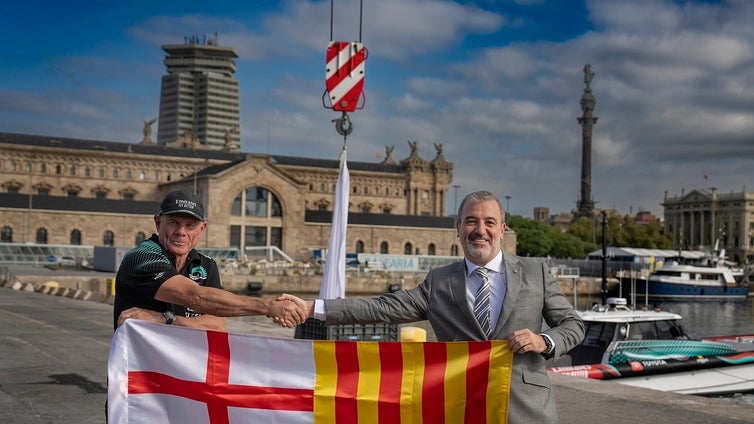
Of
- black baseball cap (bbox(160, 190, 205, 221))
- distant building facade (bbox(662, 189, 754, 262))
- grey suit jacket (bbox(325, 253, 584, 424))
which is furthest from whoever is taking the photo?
distant building facade (bbox(662, 189, 754, 262))

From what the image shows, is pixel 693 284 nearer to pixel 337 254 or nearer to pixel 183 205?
pixel 337 254

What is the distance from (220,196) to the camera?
225 ft

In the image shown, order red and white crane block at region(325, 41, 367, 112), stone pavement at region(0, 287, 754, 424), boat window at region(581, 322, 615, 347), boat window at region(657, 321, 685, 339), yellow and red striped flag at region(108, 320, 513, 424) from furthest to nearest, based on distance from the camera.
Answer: boat window at region(657, 321, 685, 339), boat window at region(581, 322, 615, 347), red and white crane block at region(325, 41, 367, 112), stone pavement at region(0, 287, 754, 424), yellow and red striped flag at region(108, 320, 513, 424)

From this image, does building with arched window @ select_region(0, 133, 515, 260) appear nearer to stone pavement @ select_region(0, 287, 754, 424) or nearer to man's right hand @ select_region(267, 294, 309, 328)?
stone pavement @ select_region(0, 287, 754, 424)

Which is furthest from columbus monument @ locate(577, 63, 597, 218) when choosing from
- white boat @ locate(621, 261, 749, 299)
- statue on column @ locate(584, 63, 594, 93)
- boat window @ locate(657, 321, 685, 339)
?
boat window @ locate(657, 321, 685, 339)

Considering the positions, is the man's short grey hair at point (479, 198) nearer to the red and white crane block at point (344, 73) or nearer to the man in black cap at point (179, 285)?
A: the man in black cap at point (179, 285)

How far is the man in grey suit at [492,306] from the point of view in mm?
3498

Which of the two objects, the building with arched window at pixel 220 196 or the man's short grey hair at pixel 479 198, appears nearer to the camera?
the man's short grey hair at pixel 479 198

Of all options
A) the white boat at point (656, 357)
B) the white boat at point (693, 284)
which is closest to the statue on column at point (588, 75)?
the white boat at point (693, 284)

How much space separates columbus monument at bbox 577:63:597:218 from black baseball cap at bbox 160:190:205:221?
389 ft

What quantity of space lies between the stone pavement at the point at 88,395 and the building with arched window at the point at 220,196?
54.0 m

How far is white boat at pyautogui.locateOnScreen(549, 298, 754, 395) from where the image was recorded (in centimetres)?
1242

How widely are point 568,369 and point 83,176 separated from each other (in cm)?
8191

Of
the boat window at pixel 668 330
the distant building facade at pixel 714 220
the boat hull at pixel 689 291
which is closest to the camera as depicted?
the boat window at pixel 668 330
